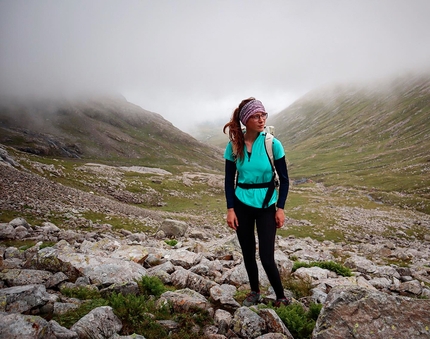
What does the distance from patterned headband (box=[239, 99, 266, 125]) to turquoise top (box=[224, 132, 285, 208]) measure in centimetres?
49

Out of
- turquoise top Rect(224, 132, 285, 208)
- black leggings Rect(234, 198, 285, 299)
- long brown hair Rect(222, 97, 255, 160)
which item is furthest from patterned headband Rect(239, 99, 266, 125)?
black leggings Rect(234, 198, 285, 299)

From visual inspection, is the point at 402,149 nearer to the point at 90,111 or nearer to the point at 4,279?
the point at 4,279

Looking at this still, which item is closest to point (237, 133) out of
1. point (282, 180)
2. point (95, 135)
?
point (282, 180)

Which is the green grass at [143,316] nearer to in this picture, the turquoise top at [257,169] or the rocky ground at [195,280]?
the rocky ground at [195,280]

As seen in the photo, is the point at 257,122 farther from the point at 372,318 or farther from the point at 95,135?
the point at 95,135

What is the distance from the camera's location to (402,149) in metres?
143

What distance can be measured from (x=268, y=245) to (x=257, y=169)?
5.54 ft

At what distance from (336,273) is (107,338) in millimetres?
8265

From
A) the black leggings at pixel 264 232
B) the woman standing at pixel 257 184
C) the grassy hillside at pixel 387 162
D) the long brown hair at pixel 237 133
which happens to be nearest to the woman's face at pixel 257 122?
the woman standing at pixel 257 184

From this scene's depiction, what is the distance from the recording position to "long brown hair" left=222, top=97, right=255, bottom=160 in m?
5.60

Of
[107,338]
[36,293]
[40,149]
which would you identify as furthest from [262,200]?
[40,149]

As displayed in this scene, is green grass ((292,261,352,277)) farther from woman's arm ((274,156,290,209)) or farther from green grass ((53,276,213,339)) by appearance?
green grass ((53,276,213,339))

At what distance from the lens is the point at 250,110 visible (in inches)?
214

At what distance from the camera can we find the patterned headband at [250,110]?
17.7ft
